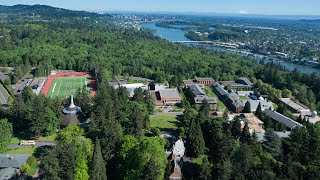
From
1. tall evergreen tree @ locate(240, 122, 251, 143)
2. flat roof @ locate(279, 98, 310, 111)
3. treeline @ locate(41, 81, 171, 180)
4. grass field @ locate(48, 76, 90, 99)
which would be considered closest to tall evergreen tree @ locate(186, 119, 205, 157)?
treeline @ locate(41, 81, 171, 180)

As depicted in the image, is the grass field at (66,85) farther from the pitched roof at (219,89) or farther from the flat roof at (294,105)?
the flat roof at (294,105)

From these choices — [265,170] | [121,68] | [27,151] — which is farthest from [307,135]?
[121,68]

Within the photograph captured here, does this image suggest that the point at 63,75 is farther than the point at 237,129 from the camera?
Yes

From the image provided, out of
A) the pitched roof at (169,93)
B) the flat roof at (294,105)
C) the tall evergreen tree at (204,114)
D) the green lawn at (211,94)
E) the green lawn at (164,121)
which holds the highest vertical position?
the tall evergreen tree at (204,114)

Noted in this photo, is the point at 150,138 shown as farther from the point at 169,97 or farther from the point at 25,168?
the point at 169,97

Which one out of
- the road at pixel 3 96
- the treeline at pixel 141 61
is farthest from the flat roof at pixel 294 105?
the road at pixel 3 96

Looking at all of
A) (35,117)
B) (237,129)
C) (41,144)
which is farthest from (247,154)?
(35,117)

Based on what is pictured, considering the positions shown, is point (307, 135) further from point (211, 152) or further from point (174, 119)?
point (174, 119)

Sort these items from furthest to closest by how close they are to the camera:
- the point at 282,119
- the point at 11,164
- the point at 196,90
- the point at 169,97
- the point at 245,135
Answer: the point at 196,90
the point at 169,97
the point at 282,119
the point at 245,135
the point at 11,164
